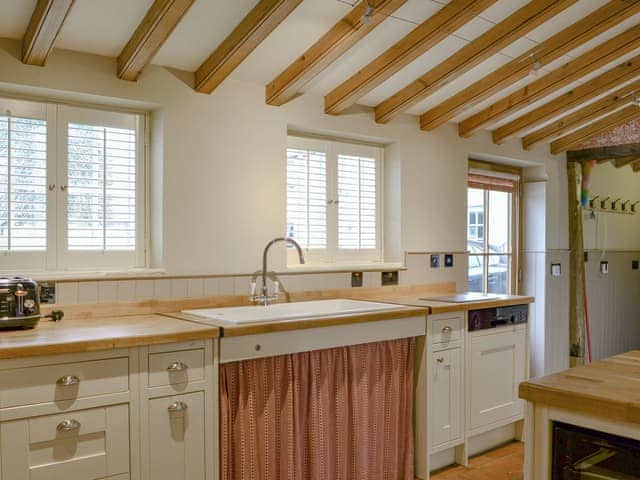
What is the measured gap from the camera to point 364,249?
370 centimetres

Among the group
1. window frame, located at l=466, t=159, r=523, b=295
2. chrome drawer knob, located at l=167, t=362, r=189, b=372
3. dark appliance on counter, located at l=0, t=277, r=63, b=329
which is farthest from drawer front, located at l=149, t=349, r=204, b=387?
window frame, located at l=466, t=159, r=523, b=295

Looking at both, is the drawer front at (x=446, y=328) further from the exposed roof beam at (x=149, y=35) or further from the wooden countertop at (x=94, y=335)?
the exposed roof beam at (x=149, y=35)

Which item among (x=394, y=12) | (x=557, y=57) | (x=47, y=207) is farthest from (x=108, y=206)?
(x=557, y=57)

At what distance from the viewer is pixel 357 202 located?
144 inches

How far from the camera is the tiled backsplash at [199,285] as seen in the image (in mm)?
2471

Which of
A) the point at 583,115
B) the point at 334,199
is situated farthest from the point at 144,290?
the point at 583,115

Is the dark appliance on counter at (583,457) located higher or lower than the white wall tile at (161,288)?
lower

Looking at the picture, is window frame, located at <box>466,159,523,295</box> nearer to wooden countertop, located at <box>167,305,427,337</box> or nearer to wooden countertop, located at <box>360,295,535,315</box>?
wooden countertop, located at <box>360,295,535,315</box>

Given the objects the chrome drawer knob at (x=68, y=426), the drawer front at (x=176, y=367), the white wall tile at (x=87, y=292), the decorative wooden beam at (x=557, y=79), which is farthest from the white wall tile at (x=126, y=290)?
the decorative wooden beam at (x=557, y=79)

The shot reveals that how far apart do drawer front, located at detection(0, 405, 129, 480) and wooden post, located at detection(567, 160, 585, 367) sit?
443cm

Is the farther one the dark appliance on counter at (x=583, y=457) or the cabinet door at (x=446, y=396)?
the cabinet door at (x=446, y=396)

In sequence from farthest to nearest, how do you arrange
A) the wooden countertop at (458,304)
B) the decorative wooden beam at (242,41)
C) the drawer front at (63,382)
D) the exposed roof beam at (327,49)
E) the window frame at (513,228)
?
the window frame at (513,228), the wooden countertop at (458,304), the exposed roof beam at (327,49), the decorative wooden beam at (242,41), the drawer front at (63,382)

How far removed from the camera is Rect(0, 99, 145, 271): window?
2426mm

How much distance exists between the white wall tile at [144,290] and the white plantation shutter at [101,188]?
0.22m
